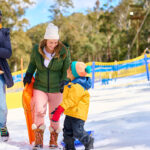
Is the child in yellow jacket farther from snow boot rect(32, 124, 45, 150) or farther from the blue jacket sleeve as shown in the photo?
the blue jacket sleeve

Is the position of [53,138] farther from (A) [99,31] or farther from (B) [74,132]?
(A) [99,31]

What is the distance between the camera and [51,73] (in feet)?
9.11

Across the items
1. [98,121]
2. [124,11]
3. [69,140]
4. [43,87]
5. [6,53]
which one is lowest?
[98,121]

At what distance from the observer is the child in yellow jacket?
7.65 ft

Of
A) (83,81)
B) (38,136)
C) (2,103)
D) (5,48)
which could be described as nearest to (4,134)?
(2,103)

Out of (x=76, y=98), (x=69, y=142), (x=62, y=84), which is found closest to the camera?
(x=76, y=98)

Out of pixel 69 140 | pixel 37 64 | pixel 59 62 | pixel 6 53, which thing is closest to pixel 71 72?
pixel 59 62

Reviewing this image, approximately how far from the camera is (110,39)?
38719 millimetres

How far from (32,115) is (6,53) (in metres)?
0.83

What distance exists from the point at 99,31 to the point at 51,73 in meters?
36.2

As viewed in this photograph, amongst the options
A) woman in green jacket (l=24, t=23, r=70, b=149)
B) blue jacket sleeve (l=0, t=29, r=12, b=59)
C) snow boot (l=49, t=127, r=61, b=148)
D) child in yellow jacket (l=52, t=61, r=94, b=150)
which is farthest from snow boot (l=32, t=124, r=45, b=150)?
blue jacket sleeve (l=0, t=29, r=12, b=59)

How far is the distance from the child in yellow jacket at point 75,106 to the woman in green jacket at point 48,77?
28 centimetres

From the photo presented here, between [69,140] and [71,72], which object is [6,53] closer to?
[71,72]

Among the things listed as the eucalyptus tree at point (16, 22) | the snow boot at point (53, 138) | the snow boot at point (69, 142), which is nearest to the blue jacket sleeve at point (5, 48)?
the snow boot at point (53, 138)
